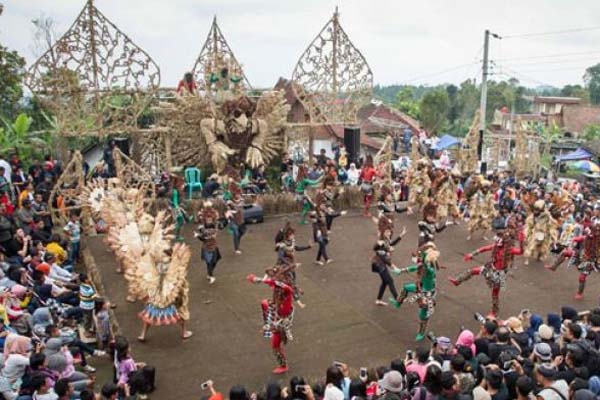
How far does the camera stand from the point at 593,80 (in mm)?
71875

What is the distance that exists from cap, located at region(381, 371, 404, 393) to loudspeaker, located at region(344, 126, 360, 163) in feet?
45.0

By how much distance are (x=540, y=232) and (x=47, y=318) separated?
9617 mm

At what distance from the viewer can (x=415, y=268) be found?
8.23 metres

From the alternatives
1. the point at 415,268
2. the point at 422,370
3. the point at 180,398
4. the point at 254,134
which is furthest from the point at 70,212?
the point at 422,370

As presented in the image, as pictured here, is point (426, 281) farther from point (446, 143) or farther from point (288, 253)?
point (446, 143)

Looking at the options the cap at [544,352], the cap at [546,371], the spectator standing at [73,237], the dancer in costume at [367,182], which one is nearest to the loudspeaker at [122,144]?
the spectator standing at [73,237]

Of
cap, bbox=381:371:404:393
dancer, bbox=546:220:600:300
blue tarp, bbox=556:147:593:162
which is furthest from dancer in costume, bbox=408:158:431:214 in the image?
blue tarp, bbox=556:147:593:162

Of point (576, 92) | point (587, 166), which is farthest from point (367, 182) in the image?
point (576, 92)

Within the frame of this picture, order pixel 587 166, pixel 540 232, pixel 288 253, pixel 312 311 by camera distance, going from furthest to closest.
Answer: pixel 587 166
pixel 540 232
pixel 312 311
pixel 288 253

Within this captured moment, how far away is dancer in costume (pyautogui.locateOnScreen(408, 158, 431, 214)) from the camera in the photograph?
14461 millimetres

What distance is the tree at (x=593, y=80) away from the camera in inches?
2368

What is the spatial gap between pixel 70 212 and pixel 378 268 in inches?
313

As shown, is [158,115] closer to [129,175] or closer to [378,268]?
[129,175]

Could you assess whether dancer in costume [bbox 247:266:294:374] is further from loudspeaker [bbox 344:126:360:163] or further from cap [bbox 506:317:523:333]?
loudspeaker [bbox 344:126:360:163]
